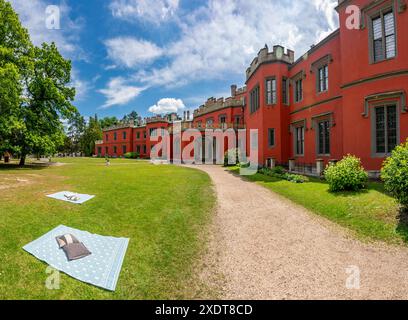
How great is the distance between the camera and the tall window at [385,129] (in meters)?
10.9

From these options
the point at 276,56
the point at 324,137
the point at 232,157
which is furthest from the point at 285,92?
the point at 232,157

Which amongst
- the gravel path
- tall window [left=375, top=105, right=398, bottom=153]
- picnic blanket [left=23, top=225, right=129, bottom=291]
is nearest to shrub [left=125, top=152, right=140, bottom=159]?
the gravel path

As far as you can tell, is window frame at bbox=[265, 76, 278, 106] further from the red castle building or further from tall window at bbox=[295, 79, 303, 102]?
tall window at bbox=[295, 79, 303, 102]

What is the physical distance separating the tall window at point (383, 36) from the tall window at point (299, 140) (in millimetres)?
7490

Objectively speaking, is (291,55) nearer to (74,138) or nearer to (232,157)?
(232,157)

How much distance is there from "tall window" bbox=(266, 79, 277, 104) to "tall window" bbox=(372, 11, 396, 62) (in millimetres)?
8593

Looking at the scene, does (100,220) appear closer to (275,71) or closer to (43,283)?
(43,283)

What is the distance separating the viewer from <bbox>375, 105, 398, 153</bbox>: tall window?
35.9 ft

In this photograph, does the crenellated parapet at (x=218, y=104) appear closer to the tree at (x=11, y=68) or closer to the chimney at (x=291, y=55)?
the chimney at (x=291, y=55)

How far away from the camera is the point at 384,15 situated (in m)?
11.2

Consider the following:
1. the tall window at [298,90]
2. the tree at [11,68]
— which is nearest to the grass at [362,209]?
the tall window at [298,90]
